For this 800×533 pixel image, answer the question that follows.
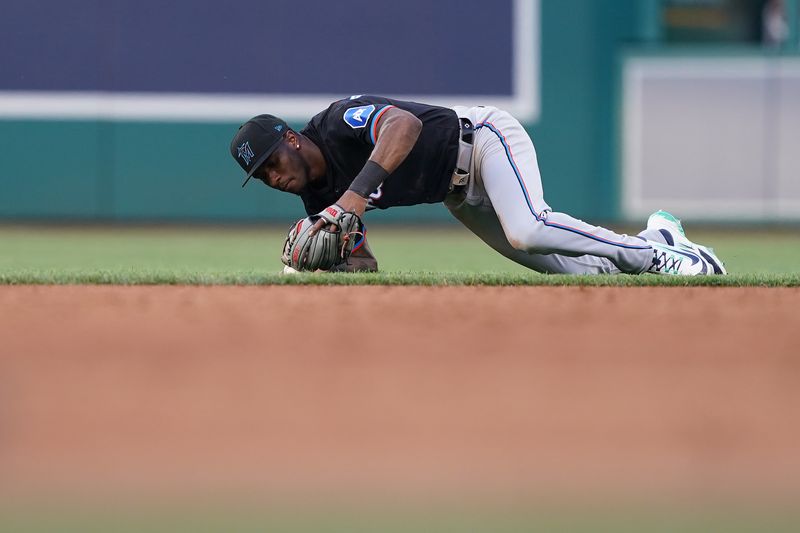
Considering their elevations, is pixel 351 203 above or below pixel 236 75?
below

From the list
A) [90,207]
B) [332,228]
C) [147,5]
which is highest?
[147,5]

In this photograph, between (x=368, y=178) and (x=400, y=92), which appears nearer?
(x=368, y=178)

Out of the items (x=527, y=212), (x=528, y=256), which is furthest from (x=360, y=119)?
(x=528, y=256)

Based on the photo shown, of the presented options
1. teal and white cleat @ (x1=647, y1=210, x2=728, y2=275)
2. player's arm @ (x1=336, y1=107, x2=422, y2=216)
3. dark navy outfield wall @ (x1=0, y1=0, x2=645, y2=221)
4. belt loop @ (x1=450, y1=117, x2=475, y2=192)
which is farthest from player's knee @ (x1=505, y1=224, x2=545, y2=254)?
dark navy outfield wall @ (x1=0, y1=0, x2=645, y2=221)

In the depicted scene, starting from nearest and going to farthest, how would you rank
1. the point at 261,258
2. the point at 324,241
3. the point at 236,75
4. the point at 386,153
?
the point at 386,153, the point at 324,241, the point at 261,258, the point at 236,75

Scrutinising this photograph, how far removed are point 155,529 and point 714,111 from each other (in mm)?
8119

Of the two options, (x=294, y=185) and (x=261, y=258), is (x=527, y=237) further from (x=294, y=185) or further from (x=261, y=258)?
(x=261, y=258)

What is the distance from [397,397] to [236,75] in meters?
6.84

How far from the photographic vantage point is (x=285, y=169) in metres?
4.09

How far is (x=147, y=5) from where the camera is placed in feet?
29.6

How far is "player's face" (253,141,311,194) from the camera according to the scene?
4059 millimetres

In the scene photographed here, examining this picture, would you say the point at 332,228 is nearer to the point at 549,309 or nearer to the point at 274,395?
the point at 549,309

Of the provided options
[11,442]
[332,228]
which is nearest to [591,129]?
[332,228]

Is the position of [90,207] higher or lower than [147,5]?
lower
